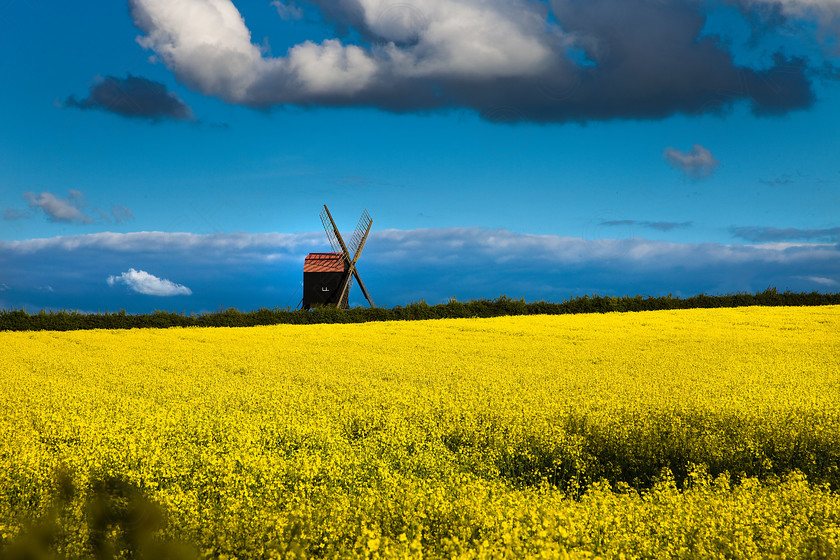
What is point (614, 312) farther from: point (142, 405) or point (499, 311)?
point (142, 405)

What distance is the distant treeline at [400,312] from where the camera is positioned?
94.3 ft

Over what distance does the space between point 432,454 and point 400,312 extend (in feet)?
77.8

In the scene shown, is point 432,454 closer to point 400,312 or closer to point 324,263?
point 400,312

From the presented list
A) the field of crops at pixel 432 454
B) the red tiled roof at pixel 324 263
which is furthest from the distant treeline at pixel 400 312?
the field of crops at pixel 432 454

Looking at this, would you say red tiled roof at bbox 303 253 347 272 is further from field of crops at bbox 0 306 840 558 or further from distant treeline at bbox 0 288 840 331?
field of crops at bbox 0 306 840 558

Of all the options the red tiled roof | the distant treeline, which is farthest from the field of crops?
the red tiled roof

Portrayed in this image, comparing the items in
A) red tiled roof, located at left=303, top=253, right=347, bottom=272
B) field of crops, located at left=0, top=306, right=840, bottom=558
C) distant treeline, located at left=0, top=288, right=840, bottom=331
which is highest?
red tiled roof, located at left=303, top=253, right=347, bottom=272

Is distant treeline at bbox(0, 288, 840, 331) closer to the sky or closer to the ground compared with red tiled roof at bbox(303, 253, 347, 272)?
closer to the ground

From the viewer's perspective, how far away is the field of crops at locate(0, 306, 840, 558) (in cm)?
501

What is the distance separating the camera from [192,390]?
38.1 ft

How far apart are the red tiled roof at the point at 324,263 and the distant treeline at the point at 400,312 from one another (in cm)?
887

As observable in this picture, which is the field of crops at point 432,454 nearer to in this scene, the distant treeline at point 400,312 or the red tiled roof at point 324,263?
the distant treeline at point 400,312

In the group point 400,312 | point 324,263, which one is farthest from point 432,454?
point 324,263

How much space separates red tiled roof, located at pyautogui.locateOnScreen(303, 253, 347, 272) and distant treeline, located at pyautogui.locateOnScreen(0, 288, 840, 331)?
887cm
